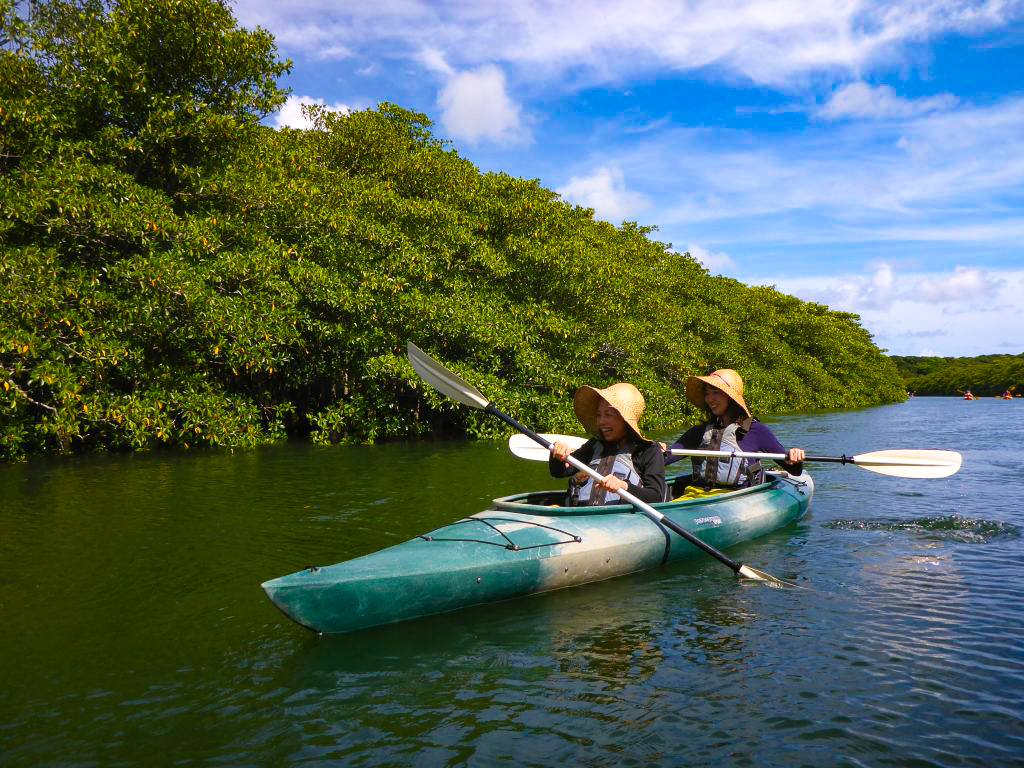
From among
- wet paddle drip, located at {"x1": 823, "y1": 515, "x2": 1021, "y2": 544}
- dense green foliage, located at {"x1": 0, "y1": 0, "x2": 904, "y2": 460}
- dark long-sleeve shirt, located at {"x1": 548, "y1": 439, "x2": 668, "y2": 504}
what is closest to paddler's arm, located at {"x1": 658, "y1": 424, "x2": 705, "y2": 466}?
dark long-sleeve shirt, located at {"x1": 548, "y1": 439, "x2": 668, "y2": 504}

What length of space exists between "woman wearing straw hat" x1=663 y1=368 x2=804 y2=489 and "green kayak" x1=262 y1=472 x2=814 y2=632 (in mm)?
813

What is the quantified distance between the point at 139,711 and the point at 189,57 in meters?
13.4

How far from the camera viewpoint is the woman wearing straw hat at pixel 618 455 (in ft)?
20.5

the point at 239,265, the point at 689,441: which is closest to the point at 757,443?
the point at 689,441

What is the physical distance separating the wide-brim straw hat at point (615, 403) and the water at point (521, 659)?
1296 millimetres

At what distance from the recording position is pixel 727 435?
26.0ft

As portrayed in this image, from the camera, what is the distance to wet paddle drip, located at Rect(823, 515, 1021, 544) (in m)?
7.47

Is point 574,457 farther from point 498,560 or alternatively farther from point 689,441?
point 689,441

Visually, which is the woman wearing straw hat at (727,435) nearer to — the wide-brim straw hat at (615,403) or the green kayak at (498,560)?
the green kayak at (498,560)

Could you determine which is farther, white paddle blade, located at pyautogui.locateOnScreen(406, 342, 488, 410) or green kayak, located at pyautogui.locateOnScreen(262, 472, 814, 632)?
white paddle blade, located at pyautogui.locateOnScreen(406, 342, 488, 410)

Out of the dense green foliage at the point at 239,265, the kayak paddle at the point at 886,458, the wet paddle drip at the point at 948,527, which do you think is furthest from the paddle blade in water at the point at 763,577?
the dense green foliage at the point at 239,265

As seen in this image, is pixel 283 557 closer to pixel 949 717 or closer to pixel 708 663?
pixel 708 663

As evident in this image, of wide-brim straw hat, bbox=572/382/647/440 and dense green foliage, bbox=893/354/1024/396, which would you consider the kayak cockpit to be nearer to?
wide-brim straw hat, bbox=572/382/647/440

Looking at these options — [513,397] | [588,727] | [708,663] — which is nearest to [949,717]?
[708,663]
